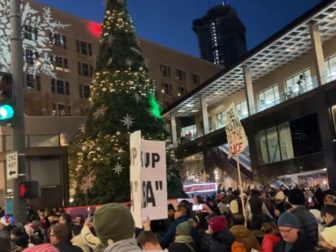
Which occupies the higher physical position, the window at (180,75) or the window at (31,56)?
the window at (180,75)

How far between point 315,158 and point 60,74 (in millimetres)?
34889

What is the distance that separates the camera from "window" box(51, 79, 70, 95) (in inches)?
2234

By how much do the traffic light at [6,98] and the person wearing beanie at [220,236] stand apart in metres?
4.23

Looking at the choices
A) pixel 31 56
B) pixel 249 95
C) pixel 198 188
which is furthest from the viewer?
pixel 31 56

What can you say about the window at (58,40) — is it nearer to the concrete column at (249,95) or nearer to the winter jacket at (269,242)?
the concrete column at (249,95)

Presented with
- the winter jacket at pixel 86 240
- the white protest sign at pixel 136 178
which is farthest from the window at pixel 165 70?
the white protest sign at pixel 136 178

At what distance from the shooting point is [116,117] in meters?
20.2

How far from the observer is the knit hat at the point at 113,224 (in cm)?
329

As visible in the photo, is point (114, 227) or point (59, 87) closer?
point (114, 227)

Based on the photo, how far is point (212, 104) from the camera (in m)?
52.4

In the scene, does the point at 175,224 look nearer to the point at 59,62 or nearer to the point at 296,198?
the point at 296,198

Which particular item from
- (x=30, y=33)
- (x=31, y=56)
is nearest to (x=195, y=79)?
(x=31, y=56)

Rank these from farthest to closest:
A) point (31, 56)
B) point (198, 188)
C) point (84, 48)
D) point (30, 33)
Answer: point (84, 48) → point (31, 56) → point (30, 33) → point (198, 188)

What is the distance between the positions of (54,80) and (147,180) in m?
53.1
